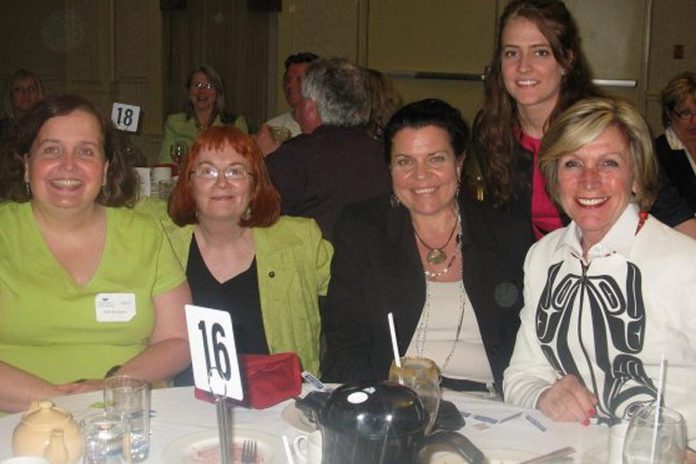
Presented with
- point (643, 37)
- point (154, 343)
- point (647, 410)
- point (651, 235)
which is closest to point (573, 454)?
point (647, 410)

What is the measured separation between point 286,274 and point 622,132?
3.95 ft

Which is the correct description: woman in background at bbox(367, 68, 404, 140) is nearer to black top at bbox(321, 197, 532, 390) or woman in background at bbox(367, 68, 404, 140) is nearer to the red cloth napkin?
black top at bbox(321, 197, 532, 390)

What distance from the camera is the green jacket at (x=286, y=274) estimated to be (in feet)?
9.18

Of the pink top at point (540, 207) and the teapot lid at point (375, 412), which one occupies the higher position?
the pink top at point (540, 207)

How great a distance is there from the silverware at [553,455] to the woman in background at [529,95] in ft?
4.54

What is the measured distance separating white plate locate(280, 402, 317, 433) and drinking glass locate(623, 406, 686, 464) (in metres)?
0.66

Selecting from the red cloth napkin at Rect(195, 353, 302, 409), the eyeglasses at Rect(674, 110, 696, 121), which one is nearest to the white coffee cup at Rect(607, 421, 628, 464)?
the red cloth napkin at Rect(195, 353, 302, 409)

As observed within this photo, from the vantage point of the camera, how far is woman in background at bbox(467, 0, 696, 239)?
9.69 feet

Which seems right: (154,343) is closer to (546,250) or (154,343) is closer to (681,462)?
(546,250)

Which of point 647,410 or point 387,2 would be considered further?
point 387,2

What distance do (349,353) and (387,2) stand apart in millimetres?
6119

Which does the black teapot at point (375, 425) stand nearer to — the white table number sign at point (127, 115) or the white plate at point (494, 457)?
the white plate at point (494, 457)

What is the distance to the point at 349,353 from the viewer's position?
265 cm

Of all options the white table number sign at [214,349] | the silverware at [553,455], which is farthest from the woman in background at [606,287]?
the white table number sign at [214,349]
